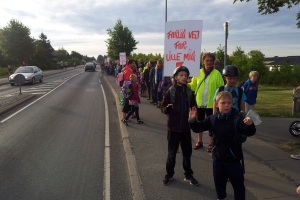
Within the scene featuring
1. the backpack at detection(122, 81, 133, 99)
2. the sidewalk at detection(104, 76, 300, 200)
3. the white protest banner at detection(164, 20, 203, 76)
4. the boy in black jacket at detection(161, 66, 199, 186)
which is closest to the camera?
the sidewalk at detection(104, 76, 300, 200)

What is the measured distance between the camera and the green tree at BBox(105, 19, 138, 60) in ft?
119

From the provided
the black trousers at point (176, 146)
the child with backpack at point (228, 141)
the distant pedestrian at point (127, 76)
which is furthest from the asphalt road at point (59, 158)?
the child with backpack at point (228, 141)

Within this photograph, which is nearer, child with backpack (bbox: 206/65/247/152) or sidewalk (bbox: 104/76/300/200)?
sidewalk (bbox: 104/76/300/200)

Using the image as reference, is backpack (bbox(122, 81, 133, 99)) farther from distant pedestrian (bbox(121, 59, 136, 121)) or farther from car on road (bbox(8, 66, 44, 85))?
car on road (bbox(8, 66, 44, 85))

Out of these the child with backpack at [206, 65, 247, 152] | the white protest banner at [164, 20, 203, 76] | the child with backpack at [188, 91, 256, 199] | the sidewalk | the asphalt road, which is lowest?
the asphalt road

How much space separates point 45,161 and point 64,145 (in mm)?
1128

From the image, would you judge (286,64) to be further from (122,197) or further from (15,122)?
(122,197)

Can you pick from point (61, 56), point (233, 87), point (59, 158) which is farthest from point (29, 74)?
point (61, 56)

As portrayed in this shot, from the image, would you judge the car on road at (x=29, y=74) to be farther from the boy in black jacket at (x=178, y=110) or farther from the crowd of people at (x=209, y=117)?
the boy in black jacket at (x=178, y=110)

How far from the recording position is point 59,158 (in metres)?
6.07

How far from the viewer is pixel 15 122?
9.74 meters

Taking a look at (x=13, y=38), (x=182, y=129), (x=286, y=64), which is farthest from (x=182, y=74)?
(x=13, y=38)

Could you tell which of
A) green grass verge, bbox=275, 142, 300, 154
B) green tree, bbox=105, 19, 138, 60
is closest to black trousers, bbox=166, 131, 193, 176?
green grass verge, bbox=275, 142, 300, 154

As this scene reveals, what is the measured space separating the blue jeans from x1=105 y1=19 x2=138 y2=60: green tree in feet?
112
